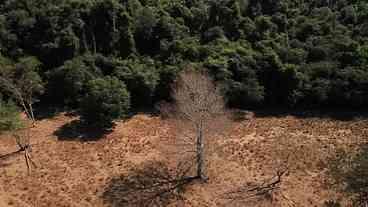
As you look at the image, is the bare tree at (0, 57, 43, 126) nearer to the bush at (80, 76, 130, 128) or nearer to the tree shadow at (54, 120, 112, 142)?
the tree shadow at (54, 120, 112, 142)

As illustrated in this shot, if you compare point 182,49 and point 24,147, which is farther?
point 182,49

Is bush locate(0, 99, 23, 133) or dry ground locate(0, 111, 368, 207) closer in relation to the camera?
dry ground locate(0, 111, 368, 207)

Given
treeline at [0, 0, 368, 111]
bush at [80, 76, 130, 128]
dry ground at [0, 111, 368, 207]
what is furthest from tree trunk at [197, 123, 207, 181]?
treeline at [0, 0, 368, 111]

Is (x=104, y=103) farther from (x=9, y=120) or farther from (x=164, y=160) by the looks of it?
(x=9, y=120)

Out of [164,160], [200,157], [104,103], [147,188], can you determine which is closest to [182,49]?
[104,103]

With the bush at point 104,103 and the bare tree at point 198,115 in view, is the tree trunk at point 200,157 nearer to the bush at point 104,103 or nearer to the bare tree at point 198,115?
the bare tree at point 198,115

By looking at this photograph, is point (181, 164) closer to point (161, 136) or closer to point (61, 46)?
point (161, 136)

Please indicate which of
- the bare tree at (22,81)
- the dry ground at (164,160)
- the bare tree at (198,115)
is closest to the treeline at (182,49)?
the bare tree at (22,81)

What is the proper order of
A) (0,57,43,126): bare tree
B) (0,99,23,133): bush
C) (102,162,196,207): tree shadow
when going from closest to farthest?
(102,162,196,207): tree shadow
(0,99,23,133): bush
(0,57,43,126): bare tree
